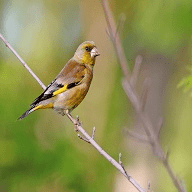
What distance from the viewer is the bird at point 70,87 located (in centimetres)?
609

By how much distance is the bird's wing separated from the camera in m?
6.10

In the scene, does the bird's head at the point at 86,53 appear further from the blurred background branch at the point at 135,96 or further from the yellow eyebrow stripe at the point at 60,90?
the blurred background branch at the point at 135,96

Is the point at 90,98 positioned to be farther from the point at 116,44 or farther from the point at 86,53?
the point at 116,44

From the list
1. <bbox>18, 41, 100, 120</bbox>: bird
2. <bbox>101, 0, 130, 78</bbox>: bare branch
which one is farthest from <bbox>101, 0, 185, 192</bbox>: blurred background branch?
<bbox>18, 41, 100, 120</bbox>: bird

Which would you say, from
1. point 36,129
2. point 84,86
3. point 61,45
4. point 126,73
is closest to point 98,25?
point 61,45

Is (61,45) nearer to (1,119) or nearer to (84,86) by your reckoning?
(1,119)

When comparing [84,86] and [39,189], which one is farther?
[39,189]

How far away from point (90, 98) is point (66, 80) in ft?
38.2

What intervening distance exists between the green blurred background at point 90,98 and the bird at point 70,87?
6278 millimetres

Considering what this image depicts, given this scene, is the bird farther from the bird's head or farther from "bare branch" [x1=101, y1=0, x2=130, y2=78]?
"bare branch" [x1=101, y1=0, x2=130, y2=78]

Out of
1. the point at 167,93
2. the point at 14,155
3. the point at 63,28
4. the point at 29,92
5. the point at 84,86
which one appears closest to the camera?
the point at 84,86

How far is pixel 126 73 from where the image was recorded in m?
2.72

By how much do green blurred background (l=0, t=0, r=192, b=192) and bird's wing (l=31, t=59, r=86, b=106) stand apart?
6.29 meters

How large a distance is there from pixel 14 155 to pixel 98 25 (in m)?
6.81
